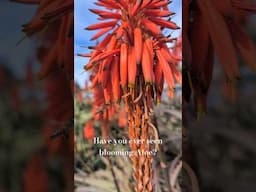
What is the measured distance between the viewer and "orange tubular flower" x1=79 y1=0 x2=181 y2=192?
1734 mm

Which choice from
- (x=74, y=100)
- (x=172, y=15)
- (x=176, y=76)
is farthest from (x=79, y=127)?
(x=172, y=15)

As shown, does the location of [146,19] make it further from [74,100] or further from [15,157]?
[15,157]

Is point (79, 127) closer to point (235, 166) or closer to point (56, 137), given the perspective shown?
point (56, 137)

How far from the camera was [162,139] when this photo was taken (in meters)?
1.75

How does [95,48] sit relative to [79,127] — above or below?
above

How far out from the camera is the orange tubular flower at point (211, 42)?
178 centimetres

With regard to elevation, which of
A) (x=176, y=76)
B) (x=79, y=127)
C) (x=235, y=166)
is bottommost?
(x=235, y=166)

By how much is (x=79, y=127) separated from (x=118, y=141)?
0.15m

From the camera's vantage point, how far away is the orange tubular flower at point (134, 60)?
1.73 meters

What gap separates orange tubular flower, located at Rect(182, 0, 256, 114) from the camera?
1.78 metres

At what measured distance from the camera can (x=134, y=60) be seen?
5.71 ft

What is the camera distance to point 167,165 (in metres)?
1.78

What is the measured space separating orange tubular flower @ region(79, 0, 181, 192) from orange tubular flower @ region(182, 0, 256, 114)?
0.08 meters

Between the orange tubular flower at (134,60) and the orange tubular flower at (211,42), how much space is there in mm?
78
